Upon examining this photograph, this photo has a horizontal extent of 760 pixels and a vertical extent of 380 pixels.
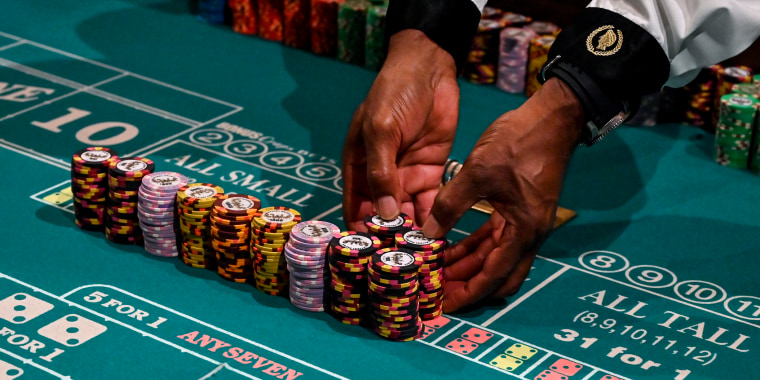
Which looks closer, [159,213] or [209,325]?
[209,325]

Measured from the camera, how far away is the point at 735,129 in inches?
208

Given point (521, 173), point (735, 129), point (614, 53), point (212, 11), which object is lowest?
point (212, 11)

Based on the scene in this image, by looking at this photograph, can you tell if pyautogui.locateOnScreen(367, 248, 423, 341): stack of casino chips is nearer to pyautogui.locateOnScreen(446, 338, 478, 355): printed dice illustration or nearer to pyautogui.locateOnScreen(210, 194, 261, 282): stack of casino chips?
pyautogui.locateOnScreen(446, 338, 478, 355): printed dice illustration

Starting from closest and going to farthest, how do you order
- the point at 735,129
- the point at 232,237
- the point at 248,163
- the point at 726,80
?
the point at 232,237 → the point at 248,163 → the point at 735,129 → the point at 726,80

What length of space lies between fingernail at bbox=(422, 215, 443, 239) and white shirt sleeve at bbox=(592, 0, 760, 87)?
0.86 metres

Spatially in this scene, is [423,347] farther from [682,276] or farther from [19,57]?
[19,57]

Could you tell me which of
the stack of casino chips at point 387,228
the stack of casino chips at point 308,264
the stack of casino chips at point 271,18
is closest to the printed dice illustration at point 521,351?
the stack of casino chips at point 387,228

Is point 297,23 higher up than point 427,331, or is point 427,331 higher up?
point 297,23

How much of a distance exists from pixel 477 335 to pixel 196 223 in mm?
1084

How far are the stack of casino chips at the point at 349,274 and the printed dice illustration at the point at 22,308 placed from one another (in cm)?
96

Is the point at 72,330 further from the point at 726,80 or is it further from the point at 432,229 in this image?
the point at 726,80

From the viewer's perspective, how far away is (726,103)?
5.32m

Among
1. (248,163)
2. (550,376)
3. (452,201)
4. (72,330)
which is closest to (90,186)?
(72,330)

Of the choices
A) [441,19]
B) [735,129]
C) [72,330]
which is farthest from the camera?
[735,129]
